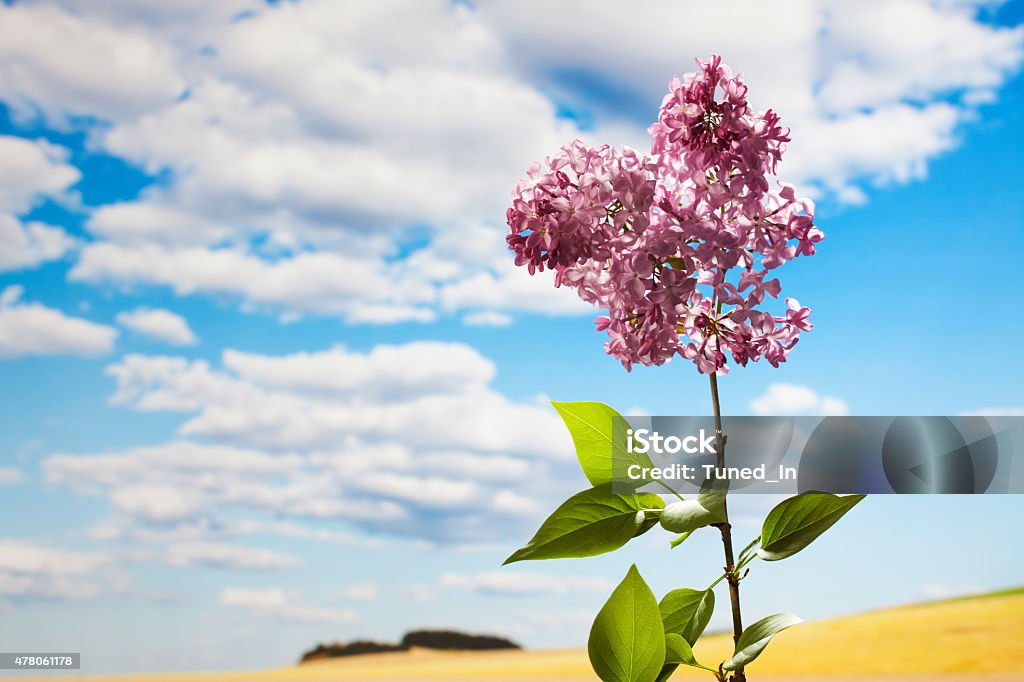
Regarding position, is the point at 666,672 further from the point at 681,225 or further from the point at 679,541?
the point at 681,225

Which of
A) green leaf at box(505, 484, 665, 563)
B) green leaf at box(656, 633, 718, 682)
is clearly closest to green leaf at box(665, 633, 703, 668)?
green leaf at box(656, 633, 718, 682)

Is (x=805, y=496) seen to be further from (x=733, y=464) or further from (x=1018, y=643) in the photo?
(x=1018, y=643)

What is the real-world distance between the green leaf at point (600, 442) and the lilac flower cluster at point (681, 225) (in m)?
0.08

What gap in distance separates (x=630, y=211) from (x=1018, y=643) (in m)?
2.82

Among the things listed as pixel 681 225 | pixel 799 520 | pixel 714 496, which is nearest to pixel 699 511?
pixel 714 496

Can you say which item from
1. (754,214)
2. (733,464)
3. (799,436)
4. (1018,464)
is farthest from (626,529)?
(1018,464)

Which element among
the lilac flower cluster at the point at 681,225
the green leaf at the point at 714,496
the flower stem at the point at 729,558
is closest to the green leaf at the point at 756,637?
the flower stem at the point at 729,558

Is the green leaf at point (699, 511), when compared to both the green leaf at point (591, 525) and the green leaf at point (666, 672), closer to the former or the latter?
the green leaf at point (591, 525)

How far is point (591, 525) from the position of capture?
0.89 metres

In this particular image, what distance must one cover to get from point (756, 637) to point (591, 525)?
20cm

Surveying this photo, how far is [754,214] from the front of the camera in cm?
88

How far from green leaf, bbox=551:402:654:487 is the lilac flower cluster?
0.25 ft

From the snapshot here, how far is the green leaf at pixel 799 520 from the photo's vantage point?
0.88 metres

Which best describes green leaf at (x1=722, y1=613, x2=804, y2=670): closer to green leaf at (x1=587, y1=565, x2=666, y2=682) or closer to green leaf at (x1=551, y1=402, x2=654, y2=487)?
green leaf at (x1=587, y1=565, x2=666, y2=682)
